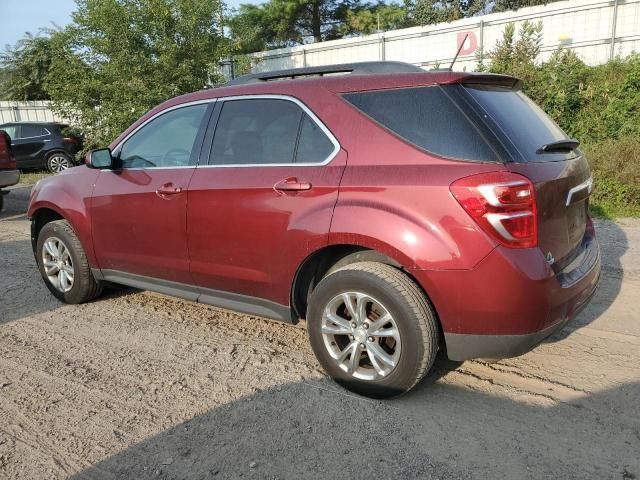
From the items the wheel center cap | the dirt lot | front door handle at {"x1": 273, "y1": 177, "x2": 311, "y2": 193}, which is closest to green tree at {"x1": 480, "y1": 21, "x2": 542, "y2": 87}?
the dirt lot

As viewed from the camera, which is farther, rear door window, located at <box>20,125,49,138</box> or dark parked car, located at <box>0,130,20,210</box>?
rear door window, located at <box>20,125,49,138</box>

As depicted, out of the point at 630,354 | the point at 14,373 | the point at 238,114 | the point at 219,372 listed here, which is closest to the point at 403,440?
the point at 219,372

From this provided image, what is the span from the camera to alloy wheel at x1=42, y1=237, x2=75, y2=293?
4.79m

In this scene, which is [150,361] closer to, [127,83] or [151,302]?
[151,302]

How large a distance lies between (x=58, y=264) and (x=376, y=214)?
10.9 ft

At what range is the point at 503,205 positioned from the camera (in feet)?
→ 8.56

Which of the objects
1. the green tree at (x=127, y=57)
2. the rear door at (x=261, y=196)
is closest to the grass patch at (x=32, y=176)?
the green tree at (x=127, y=57)

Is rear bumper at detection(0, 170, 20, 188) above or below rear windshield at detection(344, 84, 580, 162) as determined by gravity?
below

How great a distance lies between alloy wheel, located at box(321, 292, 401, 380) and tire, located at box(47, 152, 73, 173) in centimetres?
1453

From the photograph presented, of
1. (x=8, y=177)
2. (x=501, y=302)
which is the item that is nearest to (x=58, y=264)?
(x=501, y=302)

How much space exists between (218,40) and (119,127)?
347 cm

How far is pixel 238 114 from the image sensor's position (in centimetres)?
368

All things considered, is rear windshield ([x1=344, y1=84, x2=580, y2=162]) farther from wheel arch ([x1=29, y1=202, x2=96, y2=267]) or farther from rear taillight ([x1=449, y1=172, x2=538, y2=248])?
wheel arch ([x1=29, y1=202, x2=96, y2=267])

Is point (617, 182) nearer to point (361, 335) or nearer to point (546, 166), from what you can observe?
point (546, 166)
